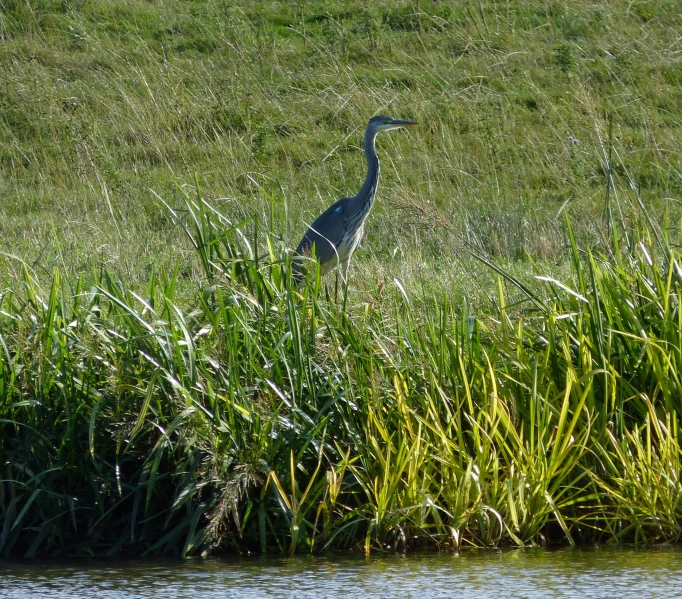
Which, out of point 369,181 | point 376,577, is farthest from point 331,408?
point 369,181

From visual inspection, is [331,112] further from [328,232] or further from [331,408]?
[331,408]

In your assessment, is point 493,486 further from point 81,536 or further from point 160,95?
point 160,95

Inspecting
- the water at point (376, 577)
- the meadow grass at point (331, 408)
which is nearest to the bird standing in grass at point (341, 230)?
the meadow grass at point (331, 408)

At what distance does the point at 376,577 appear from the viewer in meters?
3.38

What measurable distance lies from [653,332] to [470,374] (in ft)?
2.34

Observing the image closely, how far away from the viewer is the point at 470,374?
395 cm

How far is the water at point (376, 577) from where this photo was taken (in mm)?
3260

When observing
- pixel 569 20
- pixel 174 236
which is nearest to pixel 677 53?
pixel 569 20

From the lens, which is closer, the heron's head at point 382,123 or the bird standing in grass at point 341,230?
the bird standing in grass at point 341,230

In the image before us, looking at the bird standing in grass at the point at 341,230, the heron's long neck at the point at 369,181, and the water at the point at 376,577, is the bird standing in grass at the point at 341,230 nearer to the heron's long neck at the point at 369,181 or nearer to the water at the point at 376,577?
the heron's long neck at the point at 369,181

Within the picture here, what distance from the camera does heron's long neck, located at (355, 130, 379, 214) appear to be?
7148 millimetres

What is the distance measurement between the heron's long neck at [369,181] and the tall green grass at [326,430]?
3.11 meters

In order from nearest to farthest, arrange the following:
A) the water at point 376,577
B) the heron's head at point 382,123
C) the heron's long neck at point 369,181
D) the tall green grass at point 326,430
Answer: the water at point 376,577 → the tall green grass at point 326,430 → the heron's long neck at point 369,181 → the heron's head at point 382,123

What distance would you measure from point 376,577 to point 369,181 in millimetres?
4233
